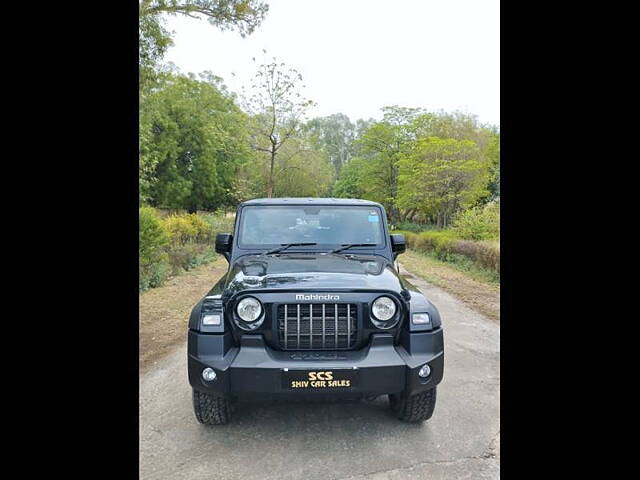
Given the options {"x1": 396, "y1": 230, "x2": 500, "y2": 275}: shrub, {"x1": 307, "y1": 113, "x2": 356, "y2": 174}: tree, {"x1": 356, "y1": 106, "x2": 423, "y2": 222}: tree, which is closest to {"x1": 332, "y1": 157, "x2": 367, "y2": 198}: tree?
{"x1": 356, "y1": 106, "x2": 423, "y2": 222}: tree

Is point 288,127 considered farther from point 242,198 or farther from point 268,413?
point 268,413

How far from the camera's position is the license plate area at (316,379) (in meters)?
2.67

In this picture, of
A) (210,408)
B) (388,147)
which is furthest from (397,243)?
(388,147)

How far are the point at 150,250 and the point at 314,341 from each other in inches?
252

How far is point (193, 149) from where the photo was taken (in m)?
22.7

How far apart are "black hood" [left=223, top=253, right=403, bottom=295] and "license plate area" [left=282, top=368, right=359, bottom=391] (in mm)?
545

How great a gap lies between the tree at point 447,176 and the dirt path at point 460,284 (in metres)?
3.97

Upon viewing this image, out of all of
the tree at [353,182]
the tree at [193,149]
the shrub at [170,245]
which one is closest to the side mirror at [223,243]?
the shrub at [170,245]

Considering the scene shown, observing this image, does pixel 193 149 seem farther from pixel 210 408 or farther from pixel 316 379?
pixel 316 379

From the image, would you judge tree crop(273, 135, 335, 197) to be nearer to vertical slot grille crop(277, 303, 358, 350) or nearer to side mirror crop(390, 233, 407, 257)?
side mirror crop(390, 233, 407, 257)

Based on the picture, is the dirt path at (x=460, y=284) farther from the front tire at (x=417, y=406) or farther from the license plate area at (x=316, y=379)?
the license plate area at (x=316, y=379)
